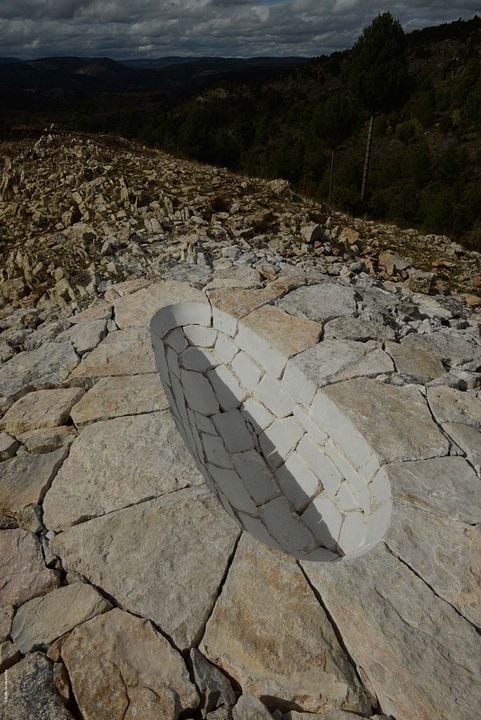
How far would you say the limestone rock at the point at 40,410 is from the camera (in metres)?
3.28

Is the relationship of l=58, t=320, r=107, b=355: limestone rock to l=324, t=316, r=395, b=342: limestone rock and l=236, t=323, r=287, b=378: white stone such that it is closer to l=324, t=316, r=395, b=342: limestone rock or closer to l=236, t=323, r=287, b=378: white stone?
l=236, t=323, r=287, b=378: white stone

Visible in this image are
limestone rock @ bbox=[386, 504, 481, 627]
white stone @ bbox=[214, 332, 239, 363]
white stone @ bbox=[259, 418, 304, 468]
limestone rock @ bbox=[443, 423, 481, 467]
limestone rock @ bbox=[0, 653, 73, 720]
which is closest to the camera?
limestone rock @ bbox=[0, 653, 73, 720]

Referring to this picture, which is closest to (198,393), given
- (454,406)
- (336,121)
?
(454,406)

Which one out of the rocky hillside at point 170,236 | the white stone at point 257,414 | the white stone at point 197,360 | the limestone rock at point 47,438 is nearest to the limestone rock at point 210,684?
the limestone rock at point 47,438

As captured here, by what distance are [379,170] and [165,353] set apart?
30479mm

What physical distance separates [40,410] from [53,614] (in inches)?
64.3

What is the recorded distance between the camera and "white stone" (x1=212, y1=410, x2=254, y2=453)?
4.10 metres

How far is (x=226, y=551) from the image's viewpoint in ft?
7.55

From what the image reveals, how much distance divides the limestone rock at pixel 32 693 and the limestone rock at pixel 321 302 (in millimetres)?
3283

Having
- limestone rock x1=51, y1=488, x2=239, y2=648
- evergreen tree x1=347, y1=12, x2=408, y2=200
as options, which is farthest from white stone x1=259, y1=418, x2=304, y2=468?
evergreen tree x1=347, y1=12, x2=408, y2=200

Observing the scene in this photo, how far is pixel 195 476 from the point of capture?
274 cm

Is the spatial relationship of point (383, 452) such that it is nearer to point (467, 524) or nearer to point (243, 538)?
point (467, 524)

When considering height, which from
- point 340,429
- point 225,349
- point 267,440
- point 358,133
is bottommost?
point 358,133

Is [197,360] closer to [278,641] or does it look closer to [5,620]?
[5,620]
